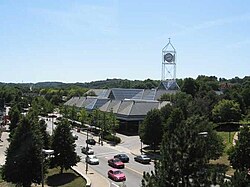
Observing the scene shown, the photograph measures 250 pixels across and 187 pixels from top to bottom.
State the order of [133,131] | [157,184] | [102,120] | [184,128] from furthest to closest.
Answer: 1. [133,131]
2. [102,120]
3. [184,128]
4. [157,184]

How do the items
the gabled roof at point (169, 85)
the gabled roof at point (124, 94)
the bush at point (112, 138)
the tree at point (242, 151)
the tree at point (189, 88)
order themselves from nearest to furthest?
the tree at point (242, 151)
the bush at point (112, 138)
the tree at point (189, 88)
the gabled roof at point (124, 94)
the gabled roof at point (169, 85)

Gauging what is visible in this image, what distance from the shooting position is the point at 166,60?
99.5 metres

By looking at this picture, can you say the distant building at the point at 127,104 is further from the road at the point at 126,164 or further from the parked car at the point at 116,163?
the parked car at the point at 116,163

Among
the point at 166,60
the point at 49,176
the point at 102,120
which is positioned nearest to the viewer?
the point at 49,176

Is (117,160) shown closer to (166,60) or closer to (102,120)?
(102,120)

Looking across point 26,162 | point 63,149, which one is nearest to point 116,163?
point 63,149

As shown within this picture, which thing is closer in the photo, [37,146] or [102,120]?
[37,146]

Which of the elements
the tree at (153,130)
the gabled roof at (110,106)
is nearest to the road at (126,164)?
the tree at (153,130)

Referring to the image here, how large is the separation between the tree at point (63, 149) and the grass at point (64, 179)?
80cm

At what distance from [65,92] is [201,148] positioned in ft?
527

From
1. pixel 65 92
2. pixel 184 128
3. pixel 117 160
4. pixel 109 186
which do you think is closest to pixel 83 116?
pixel 117 160

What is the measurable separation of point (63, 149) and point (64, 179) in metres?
3.05

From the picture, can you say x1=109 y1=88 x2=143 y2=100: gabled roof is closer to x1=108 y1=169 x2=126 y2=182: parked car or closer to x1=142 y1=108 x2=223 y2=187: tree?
x1=108 y1=169 x2=126 y2=182: parked car

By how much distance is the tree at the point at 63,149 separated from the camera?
35981mm
